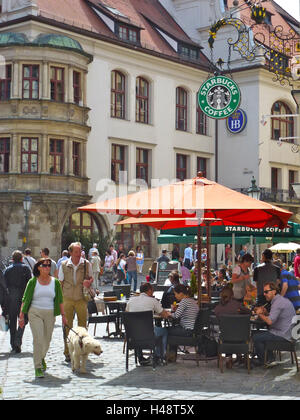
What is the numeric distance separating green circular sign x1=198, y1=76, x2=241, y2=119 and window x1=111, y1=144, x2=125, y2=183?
20778 mm

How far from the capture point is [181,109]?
133 feet

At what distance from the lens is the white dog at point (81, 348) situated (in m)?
9.73

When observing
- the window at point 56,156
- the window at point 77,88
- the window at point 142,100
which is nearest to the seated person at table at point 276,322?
the window at point 56,156

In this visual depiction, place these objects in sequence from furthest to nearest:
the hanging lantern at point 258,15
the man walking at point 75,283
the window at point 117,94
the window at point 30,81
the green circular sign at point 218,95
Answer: the window at point 117,94 < the window at point 30,81 < the green circular sign at point 218,95 < the hanging lantern at point 258,15 < the man walking at point 75,283

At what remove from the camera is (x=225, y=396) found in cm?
811

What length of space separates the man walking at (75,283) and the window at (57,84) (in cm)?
2253

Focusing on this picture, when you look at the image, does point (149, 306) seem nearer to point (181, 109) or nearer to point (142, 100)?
point (142, 100)

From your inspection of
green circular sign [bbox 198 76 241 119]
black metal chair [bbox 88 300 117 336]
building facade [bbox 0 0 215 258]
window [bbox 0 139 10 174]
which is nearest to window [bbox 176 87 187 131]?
building facade [bbox 0 0 215 258]

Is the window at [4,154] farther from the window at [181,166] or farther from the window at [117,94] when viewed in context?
the window at [181,166]

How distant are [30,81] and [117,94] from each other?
580cm

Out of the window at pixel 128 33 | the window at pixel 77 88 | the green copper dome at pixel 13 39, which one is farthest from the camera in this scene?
the window at pixel 128 33

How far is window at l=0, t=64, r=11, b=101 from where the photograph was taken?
32.3 meters

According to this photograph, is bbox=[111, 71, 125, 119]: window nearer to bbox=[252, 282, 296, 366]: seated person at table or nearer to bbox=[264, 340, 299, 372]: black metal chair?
bbox=[252, 282, 296, 366]: seated person at table

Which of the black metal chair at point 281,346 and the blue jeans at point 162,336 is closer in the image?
the black metal chair at point 281,346
